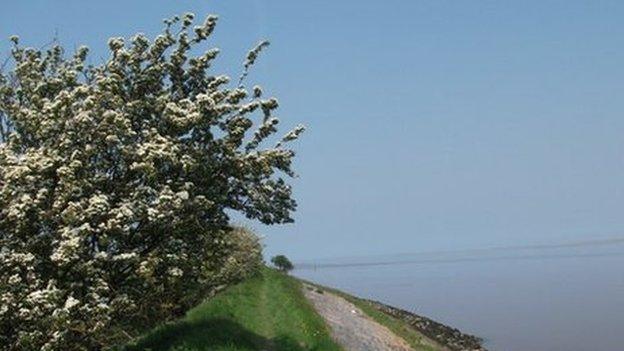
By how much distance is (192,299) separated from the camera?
44.4m

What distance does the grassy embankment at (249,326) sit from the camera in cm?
3160

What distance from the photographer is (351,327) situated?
Answer: 152 feet

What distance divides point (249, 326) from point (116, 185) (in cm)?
1376

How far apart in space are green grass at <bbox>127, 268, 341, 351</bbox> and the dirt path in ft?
4.59

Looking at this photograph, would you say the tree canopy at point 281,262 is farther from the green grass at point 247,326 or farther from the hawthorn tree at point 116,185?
the hawthorn tree at point 116,185

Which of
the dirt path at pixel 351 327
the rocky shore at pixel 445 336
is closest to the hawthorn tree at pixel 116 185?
the dirt path at pixel 351 327

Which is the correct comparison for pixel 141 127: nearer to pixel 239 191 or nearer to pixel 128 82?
pixel 128 82

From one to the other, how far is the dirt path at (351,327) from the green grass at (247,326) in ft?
4.59

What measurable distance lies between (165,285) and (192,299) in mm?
18013

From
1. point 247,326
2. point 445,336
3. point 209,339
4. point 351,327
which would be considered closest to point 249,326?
point 247,326

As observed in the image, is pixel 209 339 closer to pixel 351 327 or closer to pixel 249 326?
pixel 249 326

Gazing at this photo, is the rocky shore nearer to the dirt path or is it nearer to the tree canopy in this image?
the dirt path

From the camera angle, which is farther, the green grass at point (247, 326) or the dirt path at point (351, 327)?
the dirt path at point (351, 327)

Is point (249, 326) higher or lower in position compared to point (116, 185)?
lower
